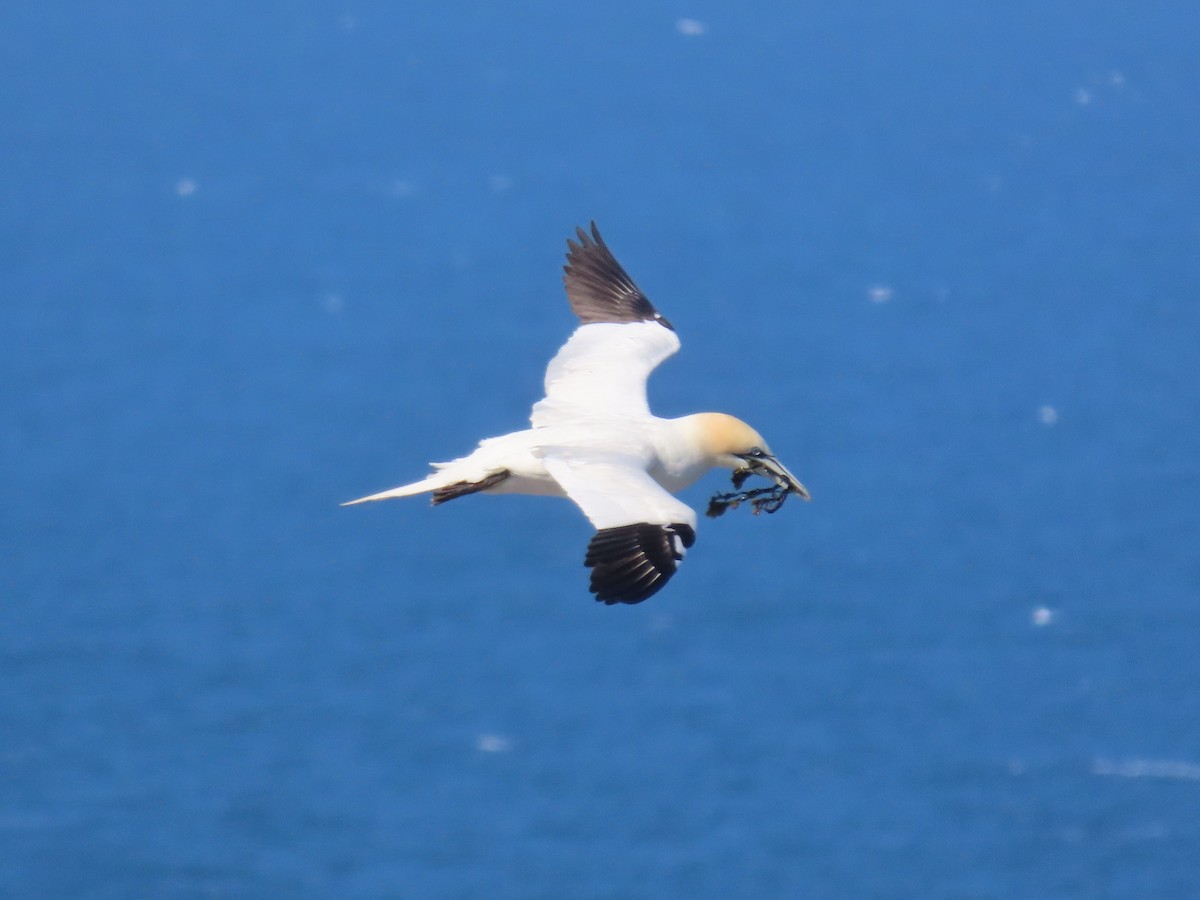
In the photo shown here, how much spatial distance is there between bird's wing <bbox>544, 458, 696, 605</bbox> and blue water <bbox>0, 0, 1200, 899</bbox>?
594 centimetres

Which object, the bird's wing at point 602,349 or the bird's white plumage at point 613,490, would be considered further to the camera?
the bird's wing at point 602,349

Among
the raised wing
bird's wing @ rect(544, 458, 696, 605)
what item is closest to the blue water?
the raised wing

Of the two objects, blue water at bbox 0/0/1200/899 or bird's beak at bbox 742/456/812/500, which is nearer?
bird's beak at bbox 742/456/812/500

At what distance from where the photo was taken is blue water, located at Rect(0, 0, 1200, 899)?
439 inches

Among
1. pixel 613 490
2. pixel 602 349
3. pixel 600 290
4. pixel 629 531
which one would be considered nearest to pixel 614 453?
pixel 613 490

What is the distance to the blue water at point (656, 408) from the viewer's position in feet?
36.6

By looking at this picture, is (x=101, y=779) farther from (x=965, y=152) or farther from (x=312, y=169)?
(x=965, y=152)

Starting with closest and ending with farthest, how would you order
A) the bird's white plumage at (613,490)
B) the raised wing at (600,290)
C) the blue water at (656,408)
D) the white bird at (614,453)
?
the white bird at (614,453) → the bird's white plumage at (613,490) → the raised wing at (600,290) → the blue water at (656,408)

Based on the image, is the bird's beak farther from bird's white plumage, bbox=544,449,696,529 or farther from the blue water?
the blue water

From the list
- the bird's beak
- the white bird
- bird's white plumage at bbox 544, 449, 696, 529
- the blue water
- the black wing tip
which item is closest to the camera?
the black wing tip

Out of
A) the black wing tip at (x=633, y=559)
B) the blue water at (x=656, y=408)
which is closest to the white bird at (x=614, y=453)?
the black wing tip at (x=633, y=559)

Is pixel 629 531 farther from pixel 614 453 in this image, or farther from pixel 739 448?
pixel 739 448

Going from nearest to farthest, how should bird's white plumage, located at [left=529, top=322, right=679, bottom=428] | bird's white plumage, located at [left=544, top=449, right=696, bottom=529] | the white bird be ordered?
Result: 1. the white bird
2. bird's white plumage, located at [left=544, top=449, right=696, bottom=529]
3. bird's white plumage, located at [left=529, top=322, right=679, bottom=428]

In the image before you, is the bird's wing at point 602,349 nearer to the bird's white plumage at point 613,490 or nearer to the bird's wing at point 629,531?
the bird's white plumage at point 613,490
